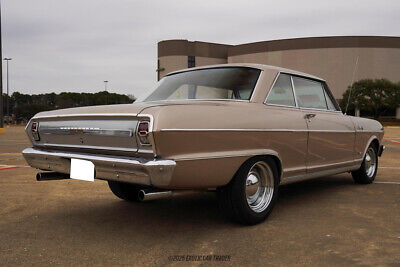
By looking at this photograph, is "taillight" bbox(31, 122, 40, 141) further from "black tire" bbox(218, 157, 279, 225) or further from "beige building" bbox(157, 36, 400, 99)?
"beige building" bbox(157, 36, 400, 99)

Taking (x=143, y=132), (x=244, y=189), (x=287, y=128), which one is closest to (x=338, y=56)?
(x=287, y=128)

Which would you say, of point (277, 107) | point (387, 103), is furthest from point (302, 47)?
point (277, 107)

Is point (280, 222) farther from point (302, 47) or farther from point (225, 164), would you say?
point (302, 47)

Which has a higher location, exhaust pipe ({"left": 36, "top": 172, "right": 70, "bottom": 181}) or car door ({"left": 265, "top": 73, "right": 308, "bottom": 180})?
car door ({"left": 265, "top": 73, "right": 308, "bottom": 180})

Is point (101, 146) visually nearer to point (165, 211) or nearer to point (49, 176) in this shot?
point (49, 176)

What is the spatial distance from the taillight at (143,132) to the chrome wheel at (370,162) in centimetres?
403

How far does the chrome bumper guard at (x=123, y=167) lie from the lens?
276 centimetres

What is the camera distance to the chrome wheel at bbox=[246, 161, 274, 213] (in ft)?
11.7

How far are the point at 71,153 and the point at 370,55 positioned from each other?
7341 centimetres

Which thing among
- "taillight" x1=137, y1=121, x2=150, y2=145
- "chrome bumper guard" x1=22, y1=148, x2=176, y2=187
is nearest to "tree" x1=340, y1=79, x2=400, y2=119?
"chrome bumper guard" x1=22, y1=148, x2=176, y2=187

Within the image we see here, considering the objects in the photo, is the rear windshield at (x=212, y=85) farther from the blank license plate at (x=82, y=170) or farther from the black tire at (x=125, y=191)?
the blank license plate at (x=82, y=170)

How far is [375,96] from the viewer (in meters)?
58.3

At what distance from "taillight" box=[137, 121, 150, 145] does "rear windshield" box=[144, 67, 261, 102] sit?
3.36 feet

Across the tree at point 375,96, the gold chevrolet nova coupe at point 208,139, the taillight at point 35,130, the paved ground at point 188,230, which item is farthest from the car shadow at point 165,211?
the tree at point 375,96
